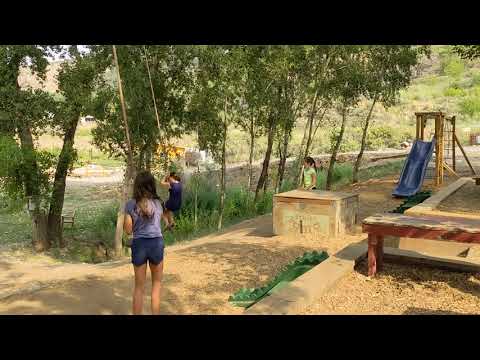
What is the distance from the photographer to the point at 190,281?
6129 millimetres

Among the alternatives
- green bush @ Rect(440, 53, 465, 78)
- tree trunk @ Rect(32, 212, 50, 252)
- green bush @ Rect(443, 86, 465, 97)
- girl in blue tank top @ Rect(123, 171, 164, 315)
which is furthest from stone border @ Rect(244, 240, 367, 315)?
green bush @ Rect(440, 53, 465, 78)

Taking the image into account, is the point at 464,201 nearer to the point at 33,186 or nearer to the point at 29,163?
the point at 29,163

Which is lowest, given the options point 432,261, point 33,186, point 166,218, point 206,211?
point 206,211

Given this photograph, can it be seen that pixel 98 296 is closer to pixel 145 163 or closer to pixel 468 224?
pixel 468 224

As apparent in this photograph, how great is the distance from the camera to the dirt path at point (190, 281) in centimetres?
525

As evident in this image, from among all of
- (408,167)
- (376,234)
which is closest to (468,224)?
(376,234)

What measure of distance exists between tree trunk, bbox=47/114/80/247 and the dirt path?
634cm

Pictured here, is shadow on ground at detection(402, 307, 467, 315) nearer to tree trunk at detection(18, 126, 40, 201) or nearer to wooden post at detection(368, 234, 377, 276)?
wooden post at detection(368, 234, 377, 276)

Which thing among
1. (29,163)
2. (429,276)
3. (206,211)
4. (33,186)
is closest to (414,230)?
(429,276)

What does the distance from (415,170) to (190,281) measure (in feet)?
32.8

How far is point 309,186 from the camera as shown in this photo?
32.6 feet

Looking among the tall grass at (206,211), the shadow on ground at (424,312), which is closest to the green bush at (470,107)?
the tall grass at (206,211)

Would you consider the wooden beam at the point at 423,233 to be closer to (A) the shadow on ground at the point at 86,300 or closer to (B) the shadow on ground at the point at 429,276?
(B) the shadow on ground at the point at 429,276
